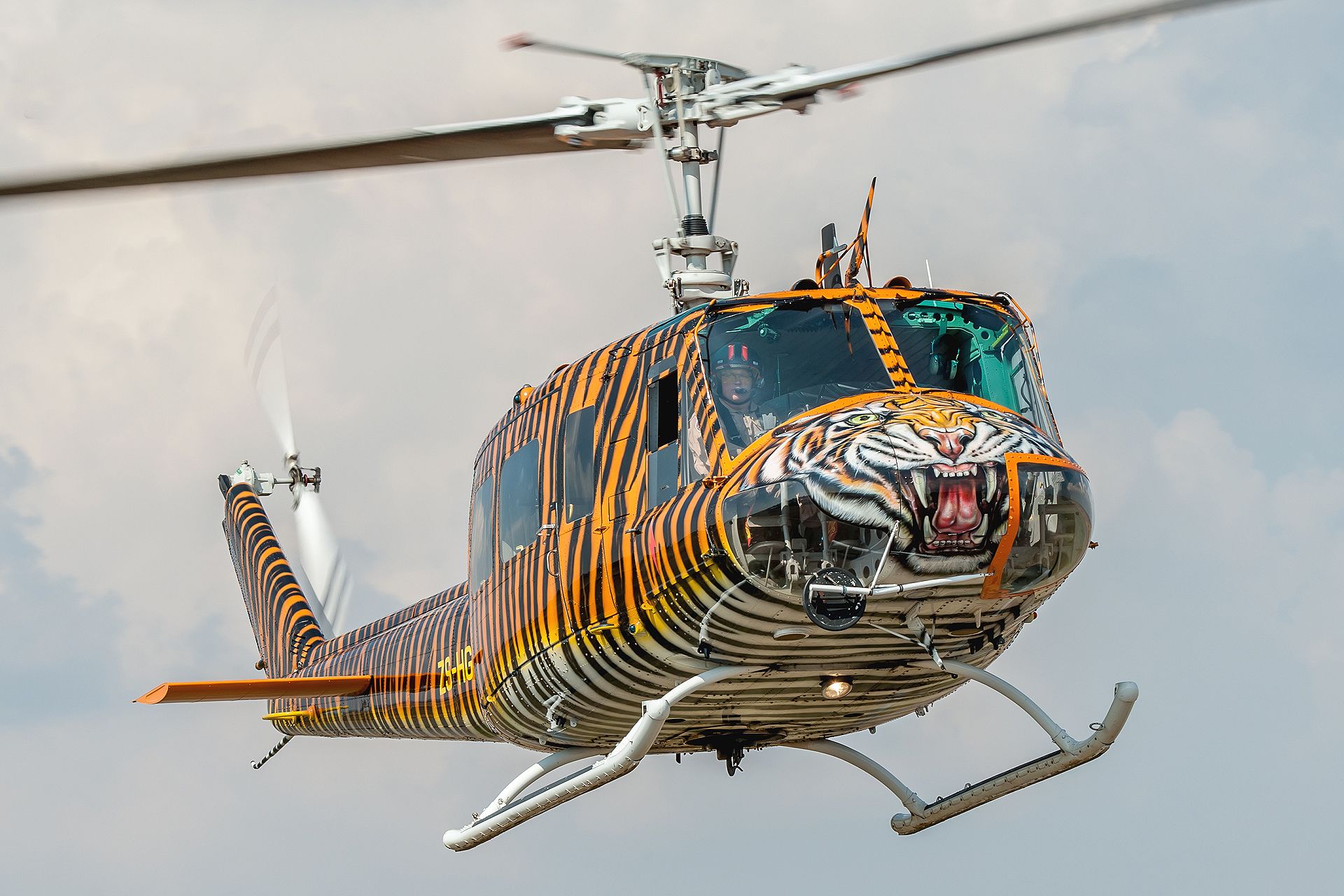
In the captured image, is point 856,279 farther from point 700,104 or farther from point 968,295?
point 700,104

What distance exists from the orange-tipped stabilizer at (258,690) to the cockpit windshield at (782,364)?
698 cm

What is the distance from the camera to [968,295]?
1260 cm

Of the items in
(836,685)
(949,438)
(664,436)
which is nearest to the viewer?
(949,438)

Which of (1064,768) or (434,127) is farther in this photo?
(1064,768)

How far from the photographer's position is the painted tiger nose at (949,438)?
10562 millimetres

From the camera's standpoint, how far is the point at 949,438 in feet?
34.9

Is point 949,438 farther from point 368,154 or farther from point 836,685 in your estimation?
point 368,154

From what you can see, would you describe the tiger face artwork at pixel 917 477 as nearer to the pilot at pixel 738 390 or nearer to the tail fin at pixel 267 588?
the pilot at pixel 738 390

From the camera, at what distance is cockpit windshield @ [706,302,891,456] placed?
11.6 meters

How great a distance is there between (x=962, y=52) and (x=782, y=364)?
2.31 metres

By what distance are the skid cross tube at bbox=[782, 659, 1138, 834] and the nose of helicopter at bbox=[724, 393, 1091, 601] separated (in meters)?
1.87

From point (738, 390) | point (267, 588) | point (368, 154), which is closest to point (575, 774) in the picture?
point (738, 390)

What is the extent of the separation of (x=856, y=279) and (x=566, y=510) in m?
2.60

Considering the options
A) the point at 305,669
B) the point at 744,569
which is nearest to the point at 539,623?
the point at 744,569
